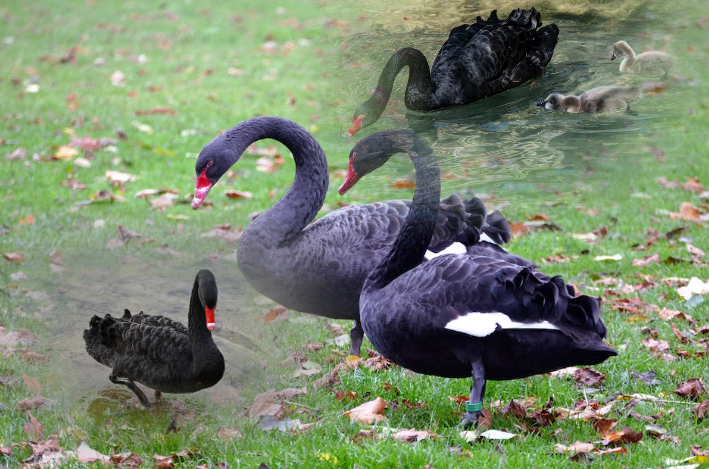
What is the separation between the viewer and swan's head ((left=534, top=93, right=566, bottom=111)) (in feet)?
5.76

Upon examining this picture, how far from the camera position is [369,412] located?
306cm

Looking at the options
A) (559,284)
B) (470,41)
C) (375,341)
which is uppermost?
(470,41)

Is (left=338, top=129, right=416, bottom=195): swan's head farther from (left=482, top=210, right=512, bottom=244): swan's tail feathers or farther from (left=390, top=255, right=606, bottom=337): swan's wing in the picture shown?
(left=482, top=210, right=512, bottom=244): swan's tail feathers

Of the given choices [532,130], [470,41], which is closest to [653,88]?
[532,130]

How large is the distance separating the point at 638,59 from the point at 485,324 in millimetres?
1205

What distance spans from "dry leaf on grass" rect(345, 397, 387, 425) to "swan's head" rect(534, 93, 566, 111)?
1.61m

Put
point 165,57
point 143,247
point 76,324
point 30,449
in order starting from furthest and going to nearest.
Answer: point 165,57 < point 143,247 < point 76,324 < point 30,449

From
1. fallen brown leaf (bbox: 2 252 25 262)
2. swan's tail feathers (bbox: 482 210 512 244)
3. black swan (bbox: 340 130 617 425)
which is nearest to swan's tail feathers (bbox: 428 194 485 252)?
swan's tail feathers (bbox: 482 210 512 244)

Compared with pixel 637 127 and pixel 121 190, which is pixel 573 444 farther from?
pixel 121 190

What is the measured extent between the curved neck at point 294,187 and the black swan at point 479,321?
0.79 metres

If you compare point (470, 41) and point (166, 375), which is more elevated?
point (470, 41)

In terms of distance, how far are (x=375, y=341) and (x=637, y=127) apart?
1.42m

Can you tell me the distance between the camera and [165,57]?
11359 mm

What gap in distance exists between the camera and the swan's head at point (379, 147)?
1.78m
